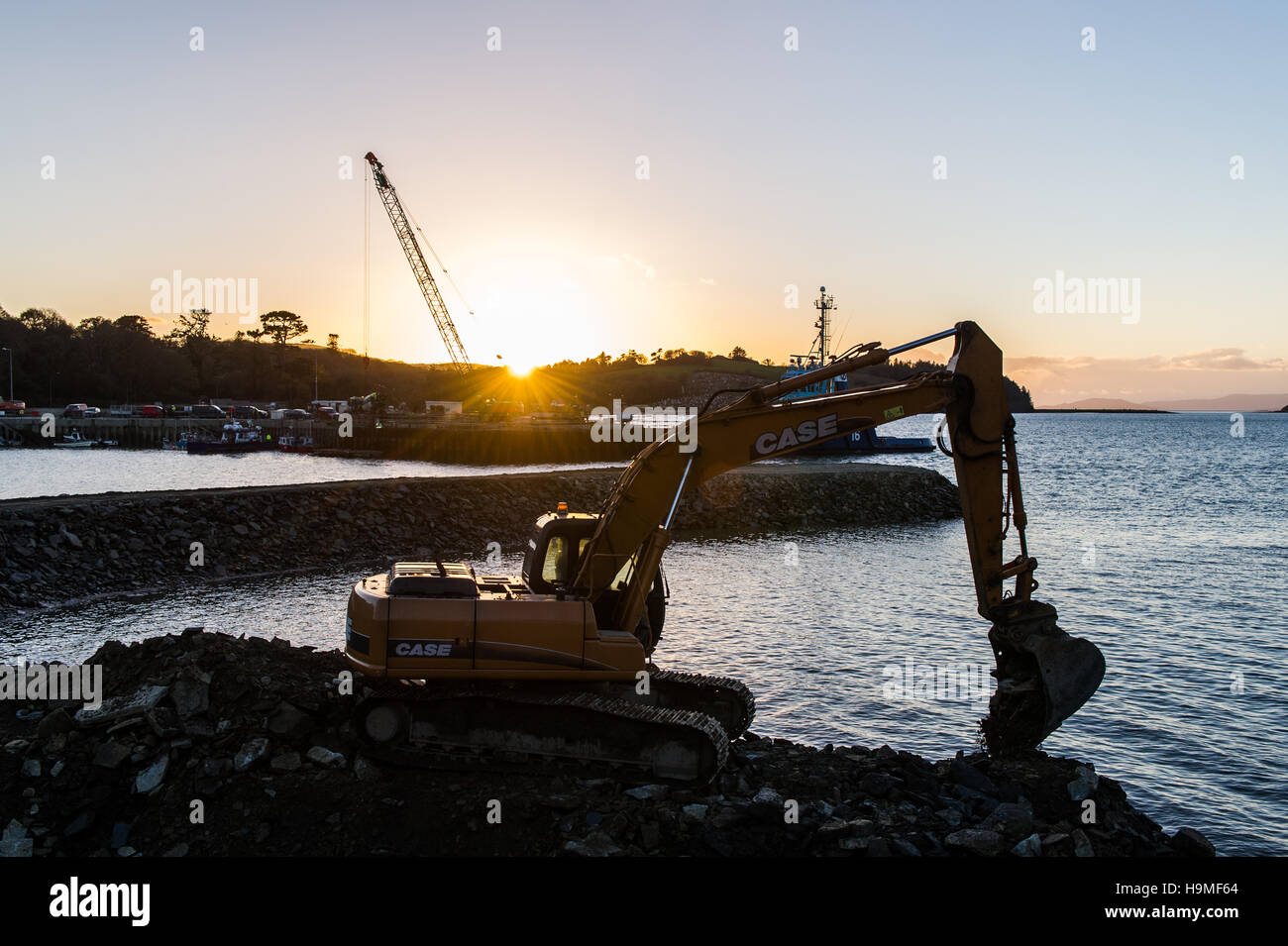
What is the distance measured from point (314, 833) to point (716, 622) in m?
13.6

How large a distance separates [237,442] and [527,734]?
82.4m

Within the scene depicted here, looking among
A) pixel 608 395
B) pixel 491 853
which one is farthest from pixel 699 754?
pixel 608 395

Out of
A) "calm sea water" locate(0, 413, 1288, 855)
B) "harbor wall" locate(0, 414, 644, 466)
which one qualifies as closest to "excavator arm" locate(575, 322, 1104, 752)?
"calm sea water" locate(0, 413, 1288, 855)

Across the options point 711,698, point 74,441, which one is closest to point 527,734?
point 711,698

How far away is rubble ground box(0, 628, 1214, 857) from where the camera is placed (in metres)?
8.74

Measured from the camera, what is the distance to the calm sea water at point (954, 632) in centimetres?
1350

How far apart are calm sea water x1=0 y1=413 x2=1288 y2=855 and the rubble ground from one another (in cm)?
285

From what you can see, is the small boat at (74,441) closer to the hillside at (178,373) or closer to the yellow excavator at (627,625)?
the hillside at (178,373)

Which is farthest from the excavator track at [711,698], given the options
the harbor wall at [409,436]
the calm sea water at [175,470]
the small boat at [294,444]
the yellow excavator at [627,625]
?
the small boat at [294,444]

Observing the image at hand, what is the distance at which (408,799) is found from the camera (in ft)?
30.6

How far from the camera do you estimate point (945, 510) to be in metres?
46.8

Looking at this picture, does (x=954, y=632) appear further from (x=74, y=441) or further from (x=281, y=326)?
(x=281, y=326)

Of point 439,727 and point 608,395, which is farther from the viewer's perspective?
point 608,395
